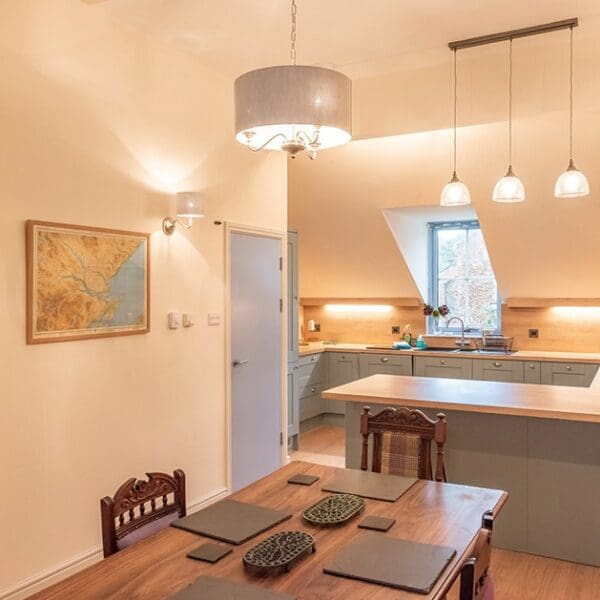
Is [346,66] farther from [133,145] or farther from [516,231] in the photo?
[516,231]

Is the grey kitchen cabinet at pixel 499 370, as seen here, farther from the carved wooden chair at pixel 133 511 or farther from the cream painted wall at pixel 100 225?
the carved wooden chair at pixel 133 511

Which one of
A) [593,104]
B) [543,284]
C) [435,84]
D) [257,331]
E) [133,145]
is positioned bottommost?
[257,331]

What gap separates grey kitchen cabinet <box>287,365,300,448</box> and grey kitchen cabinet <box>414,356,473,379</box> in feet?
4.76

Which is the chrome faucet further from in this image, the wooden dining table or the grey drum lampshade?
the grey drum lampshade

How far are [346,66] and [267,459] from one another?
3008 millimetres

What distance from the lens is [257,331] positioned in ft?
15.6

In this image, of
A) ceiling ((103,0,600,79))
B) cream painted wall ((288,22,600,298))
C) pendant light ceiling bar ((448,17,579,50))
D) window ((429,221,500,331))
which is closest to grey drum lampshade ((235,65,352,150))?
ceiling ((103,0,600,79))

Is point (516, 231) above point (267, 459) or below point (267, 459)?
above

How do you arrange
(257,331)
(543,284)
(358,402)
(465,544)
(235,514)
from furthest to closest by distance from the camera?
(543,284) < (257,331) < (358,402) < (235,514) < (465,544)

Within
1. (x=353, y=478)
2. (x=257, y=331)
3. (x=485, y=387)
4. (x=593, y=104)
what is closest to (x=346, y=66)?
(x=593, y=104)

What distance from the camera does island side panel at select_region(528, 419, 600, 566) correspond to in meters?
3.32

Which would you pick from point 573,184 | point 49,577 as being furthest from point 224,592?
point 573,184

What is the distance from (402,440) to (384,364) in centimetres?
387

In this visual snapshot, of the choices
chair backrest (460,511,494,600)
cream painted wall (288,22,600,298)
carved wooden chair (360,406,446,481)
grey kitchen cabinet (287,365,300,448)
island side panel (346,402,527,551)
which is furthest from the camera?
grey kitchen cabinet (287,365,300,448)
